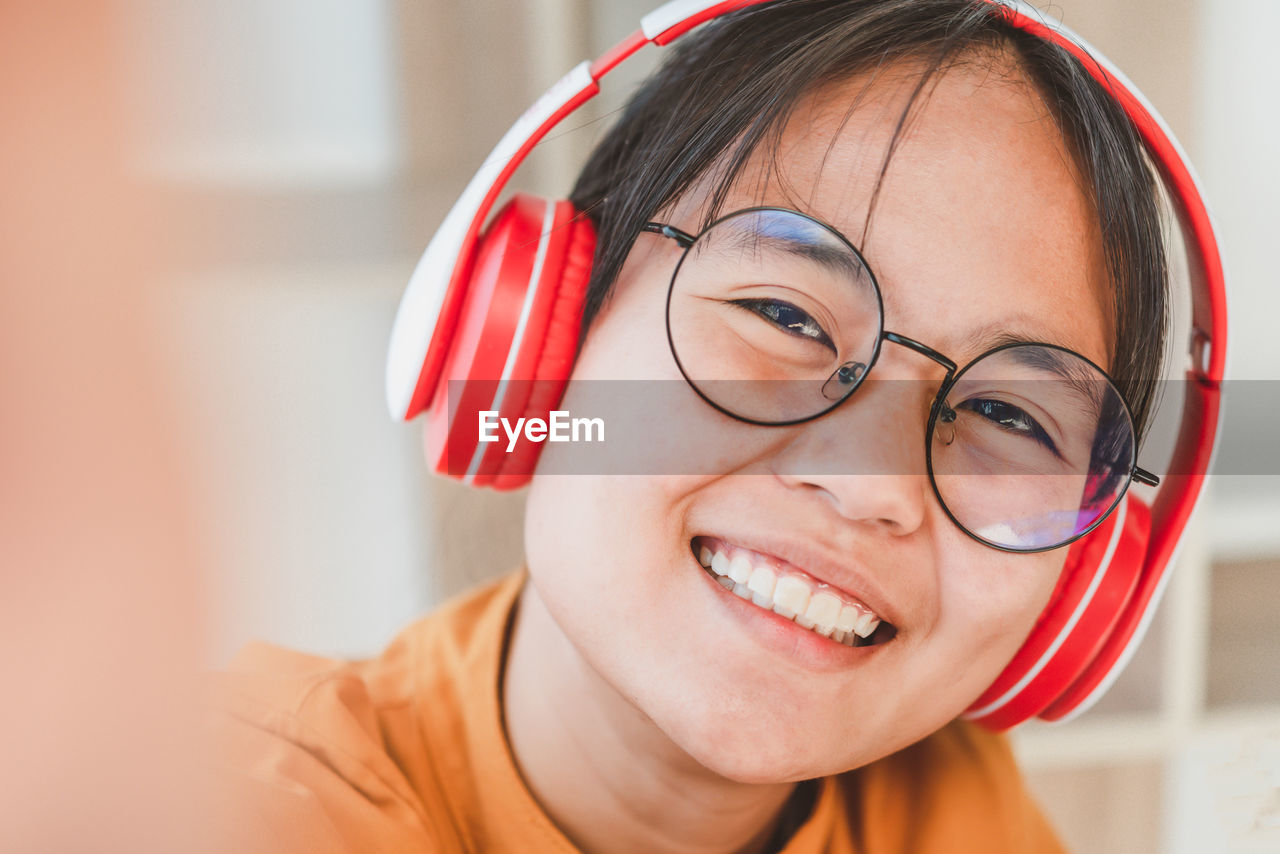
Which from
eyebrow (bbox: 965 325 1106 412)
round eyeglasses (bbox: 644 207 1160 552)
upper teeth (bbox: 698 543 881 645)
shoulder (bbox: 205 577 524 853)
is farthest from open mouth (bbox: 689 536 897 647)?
shoulder (bbox: 205 577 524 853)

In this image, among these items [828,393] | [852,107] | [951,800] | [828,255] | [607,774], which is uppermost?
[852,107]

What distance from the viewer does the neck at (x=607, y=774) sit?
0.88 meters

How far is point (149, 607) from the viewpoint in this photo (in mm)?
231

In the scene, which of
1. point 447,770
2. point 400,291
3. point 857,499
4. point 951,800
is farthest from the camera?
point 400,291

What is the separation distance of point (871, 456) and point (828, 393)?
0.06m

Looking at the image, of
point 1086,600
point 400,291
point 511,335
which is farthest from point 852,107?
point 400,291

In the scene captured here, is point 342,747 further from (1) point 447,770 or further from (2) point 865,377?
(2) point 865,377

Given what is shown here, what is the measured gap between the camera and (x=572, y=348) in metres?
0.81

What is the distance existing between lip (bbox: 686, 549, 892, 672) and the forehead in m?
0.24

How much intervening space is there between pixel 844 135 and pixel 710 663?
0.42 meters

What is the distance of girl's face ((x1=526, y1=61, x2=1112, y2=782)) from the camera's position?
71cm

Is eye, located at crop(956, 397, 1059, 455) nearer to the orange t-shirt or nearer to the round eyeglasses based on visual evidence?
the round eyeglasses

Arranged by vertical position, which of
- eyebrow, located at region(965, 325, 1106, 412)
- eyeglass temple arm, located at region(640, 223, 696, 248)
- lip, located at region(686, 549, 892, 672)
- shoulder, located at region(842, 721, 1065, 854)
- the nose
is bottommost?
shoulder, located at region(842, 721, 1065, 854)

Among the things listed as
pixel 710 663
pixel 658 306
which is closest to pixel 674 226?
pixel 658 306
